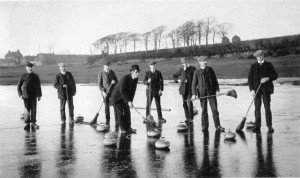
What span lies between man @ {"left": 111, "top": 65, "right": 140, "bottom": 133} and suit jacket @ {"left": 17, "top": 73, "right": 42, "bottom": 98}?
3.23 m

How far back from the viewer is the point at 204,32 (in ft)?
226

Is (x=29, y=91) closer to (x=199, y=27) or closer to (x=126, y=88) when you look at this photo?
(x=126, y=88)

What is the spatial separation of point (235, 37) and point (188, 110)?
59361 millimetres

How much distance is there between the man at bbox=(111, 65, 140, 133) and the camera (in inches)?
339

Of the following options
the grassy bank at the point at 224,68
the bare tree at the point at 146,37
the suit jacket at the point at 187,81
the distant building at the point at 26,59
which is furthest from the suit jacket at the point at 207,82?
the distant building at the point at 26,59

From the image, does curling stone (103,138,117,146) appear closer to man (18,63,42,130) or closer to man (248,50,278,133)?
man (18,63,42,130)

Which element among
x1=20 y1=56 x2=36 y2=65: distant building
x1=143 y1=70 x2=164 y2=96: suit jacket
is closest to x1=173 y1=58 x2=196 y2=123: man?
x1=143 y1=70 x2=164 y2=96: suit jacket

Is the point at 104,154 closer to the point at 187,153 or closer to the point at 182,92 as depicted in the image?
the point at 187,153

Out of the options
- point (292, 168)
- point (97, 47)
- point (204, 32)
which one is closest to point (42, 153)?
point (292, 168)

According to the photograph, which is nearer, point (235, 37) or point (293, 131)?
point (293, 131)

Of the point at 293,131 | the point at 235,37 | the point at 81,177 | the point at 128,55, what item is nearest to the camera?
the point at 81,177

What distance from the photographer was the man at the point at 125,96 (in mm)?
8602

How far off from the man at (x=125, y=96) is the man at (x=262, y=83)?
334cm

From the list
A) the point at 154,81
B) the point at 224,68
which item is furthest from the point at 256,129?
the point at 224,68
